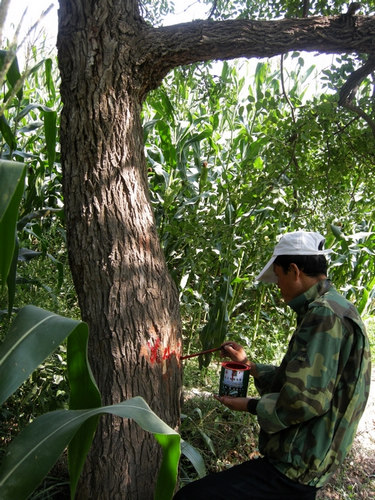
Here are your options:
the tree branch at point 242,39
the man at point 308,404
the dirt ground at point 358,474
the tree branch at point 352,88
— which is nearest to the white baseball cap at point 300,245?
the man at point 308,404

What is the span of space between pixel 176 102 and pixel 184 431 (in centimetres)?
249

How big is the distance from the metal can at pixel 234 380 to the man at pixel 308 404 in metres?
0.12

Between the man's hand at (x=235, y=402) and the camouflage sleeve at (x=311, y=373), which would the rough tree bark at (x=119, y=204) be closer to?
the man's hand at (x=235, y=402)

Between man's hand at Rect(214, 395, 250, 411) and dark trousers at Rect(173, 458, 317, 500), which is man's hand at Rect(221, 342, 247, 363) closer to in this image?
man's hand at Rect(214, 395, 250, 411)

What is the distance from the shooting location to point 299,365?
5.54ft

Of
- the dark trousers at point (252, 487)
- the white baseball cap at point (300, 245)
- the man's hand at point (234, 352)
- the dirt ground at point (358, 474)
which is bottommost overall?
the dirt ground at point (358, 474)

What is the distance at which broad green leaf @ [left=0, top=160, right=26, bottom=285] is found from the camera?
91cm

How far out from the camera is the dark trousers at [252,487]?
179 centimetres

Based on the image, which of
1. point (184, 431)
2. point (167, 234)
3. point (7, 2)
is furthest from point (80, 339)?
point (167, 234)

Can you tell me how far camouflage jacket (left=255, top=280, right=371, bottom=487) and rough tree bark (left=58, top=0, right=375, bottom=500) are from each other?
444mm

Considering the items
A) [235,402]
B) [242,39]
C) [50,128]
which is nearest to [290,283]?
[235,402]

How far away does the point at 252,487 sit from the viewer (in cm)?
182

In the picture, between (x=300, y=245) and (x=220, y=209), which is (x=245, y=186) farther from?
(x=300, y=245)

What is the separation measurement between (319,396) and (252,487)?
18.2 inches
